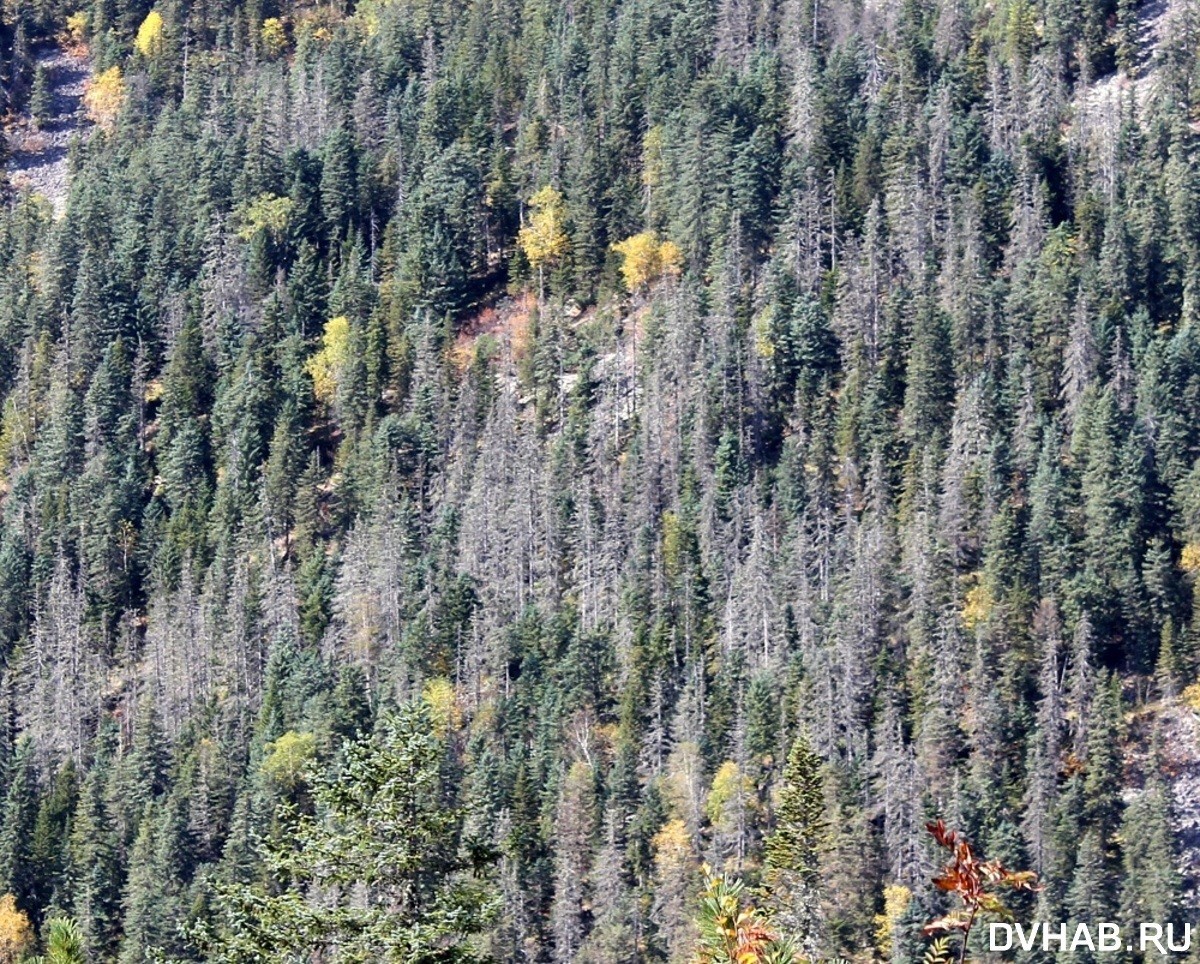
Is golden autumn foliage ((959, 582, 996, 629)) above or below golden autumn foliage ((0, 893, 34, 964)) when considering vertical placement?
above

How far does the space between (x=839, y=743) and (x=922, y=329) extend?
4049 cm

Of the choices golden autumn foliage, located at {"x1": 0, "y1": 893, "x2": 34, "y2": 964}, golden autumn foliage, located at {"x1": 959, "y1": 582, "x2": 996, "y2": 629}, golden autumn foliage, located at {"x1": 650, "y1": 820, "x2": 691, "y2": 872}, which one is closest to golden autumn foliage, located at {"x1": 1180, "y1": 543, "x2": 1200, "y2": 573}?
golden autumn foliage, located at {"x1": 959, "y1": 582, "x2": 996, "y2": 629}

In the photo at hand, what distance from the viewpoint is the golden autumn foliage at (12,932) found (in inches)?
7057

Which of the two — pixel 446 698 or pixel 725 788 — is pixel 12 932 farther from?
pixel 725 788

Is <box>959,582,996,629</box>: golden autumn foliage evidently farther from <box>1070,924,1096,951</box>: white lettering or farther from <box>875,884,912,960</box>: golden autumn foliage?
<box>1070,924,1096,951</box>: white lettering

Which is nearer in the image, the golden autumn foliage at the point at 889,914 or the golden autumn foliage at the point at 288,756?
the golden autumn foliage at the point at 889,914

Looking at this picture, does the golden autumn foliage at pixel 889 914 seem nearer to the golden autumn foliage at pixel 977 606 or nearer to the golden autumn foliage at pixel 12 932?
the golden autumn foliage at pixel 977 606

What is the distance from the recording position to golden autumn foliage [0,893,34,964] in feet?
588

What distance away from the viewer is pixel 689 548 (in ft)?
624

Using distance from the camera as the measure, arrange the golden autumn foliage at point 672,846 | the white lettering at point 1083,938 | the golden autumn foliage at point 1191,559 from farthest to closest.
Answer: the golden autumn foliage at point 1191,559
the golden autumn foliage at point 672,846
the white lettering at point 1083,938

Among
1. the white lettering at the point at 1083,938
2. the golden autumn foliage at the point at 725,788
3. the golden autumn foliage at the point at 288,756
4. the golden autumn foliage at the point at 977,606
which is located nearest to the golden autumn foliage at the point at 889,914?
the golden autumn foliage at the point at 725,788

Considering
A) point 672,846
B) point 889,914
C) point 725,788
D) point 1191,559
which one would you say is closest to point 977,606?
point 1191,559

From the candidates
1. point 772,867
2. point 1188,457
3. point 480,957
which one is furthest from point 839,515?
point 480,957

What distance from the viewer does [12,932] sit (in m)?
182
